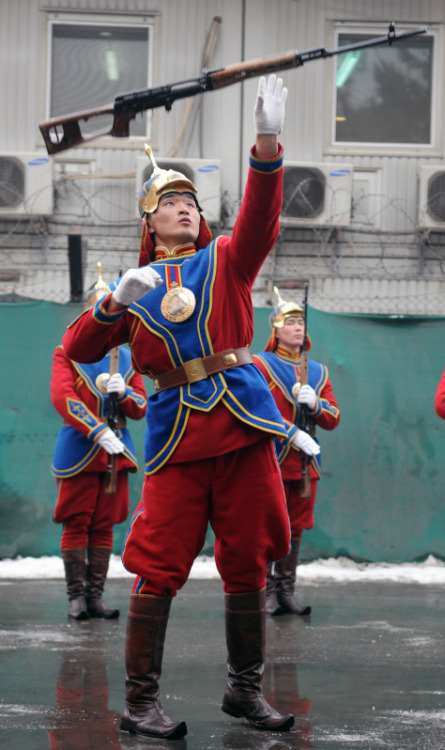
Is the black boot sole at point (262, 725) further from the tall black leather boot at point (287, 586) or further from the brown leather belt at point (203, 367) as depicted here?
the tall black leather boot at point (287, 586)

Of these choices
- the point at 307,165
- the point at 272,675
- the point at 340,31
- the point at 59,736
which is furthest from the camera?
the point at 340,31

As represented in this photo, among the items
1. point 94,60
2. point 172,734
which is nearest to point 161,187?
point 172,734

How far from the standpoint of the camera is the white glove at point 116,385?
22.1 feet

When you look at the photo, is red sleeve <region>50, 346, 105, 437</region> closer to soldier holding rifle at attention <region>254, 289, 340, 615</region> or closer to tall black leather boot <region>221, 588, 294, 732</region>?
soldier holding rifle at attention <region>254, 289, 340, 615</region>

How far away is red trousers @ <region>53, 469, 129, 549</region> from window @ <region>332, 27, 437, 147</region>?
24.6ft

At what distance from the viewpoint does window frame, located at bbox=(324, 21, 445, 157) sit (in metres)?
13.1

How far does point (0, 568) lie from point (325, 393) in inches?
120

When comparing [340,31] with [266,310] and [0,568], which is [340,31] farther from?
[0,568]

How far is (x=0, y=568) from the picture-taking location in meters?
8.59

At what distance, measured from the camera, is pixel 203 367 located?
3.92 m

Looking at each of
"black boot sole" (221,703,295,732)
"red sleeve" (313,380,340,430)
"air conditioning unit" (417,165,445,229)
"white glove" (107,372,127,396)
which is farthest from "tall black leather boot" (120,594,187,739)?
"air conditioning unit" (417,165,445,229)

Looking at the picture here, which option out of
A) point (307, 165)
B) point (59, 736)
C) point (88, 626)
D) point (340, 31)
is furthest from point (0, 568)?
point (340, 31)

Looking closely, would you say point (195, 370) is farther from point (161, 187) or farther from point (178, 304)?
point (161, 187)

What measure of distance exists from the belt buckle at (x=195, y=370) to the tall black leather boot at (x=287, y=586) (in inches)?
126
